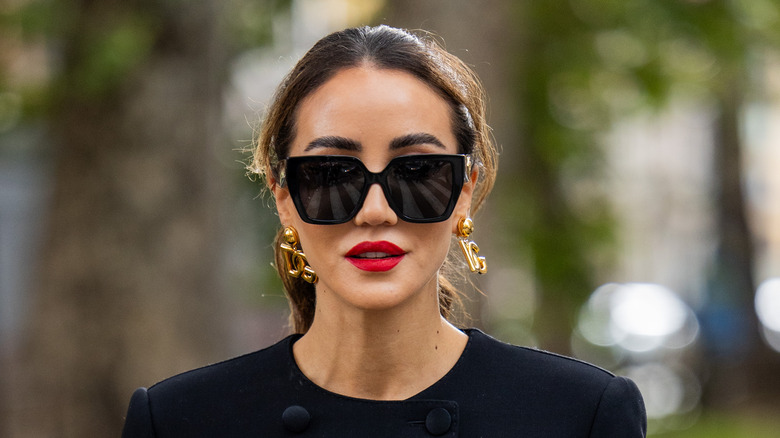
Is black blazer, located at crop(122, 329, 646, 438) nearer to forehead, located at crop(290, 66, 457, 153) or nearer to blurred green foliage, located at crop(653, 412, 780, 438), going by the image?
forehead, located at crop(290, 66, 457, 153)

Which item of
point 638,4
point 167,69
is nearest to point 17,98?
point 167,69

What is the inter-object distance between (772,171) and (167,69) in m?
34.3

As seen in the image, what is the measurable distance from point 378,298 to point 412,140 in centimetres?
38

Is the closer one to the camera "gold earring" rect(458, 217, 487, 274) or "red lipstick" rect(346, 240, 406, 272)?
"red lipstick" rect(346, 240, 406, 272)

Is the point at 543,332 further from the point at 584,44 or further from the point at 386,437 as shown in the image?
the point at 386,437

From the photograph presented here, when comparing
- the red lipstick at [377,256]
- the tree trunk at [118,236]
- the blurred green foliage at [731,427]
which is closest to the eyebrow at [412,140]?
the red lipstick at [377,256]

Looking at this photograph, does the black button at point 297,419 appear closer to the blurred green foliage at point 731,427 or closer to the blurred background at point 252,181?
the blurred background at point 252,181

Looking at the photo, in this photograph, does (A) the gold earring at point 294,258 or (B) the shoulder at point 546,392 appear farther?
(A) the gold earring at point 294,258

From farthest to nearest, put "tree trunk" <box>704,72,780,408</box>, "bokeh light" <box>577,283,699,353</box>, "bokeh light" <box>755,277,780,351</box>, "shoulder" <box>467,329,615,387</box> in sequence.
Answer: "bokeh light" <box>755,277,780,351</box> → "bokeh light" <box>577,283,699,353</box> → "tree trunk" <box>704,72,780,408</box> → "shoulder" <box>467,329,615,387</box>

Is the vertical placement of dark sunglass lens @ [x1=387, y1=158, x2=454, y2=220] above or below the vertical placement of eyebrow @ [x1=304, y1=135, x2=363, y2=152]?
below

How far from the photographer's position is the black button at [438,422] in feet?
8.39

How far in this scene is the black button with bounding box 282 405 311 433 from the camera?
8.59 feet

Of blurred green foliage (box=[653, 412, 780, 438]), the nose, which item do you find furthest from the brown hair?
blurred green foliage (box=[653, 412, 780, 438])

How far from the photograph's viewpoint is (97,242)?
23.9 ft
